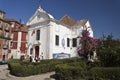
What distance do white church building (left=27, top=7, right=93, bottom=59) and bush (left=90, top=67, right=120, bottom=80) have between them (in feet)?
59.8

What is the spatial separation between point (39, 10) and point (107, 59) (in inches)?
828

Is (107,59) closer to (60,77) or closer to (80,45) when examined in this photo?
(60,77)

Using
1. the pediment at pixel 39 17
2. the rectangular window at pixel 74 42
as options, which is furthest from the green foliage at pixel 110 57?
the rectangular window at pixel 74 42

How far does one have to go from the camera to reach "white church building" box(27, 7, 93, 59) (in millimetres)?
30527

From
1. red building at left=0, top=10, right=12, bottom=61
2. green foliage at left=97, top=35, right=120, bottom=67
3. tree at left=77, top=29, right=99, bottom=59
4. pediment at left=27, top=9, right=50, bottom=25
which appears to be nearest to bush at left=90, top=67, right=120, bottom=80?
green foliage at left=97, top=35, right=120, bottom=67

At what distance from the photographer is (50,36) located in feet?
99.3

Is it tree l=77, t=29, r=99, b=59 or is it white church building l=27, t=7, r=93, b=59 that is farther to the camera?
tree l=77, t=29, r=99, b=59

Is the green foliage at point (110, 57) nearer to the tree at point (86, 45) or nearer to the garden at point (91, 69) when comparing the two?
the garden at point (91, 69)

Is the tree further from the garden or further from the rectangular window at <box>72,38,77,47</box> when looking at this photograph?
the garden

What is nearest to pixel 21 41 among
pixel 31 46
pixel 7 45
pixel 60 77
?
pixel 7 45

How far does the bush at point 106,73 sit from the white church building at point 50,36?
18240 millimetres

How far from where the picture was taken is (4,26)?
53.8 m

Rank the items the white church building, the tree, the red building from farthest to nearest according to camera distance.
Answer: the red building < the tree < the white church building

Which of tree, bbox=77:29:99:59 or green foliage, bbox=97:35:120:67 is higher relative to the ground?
tree, bbox=77:29:99:59
